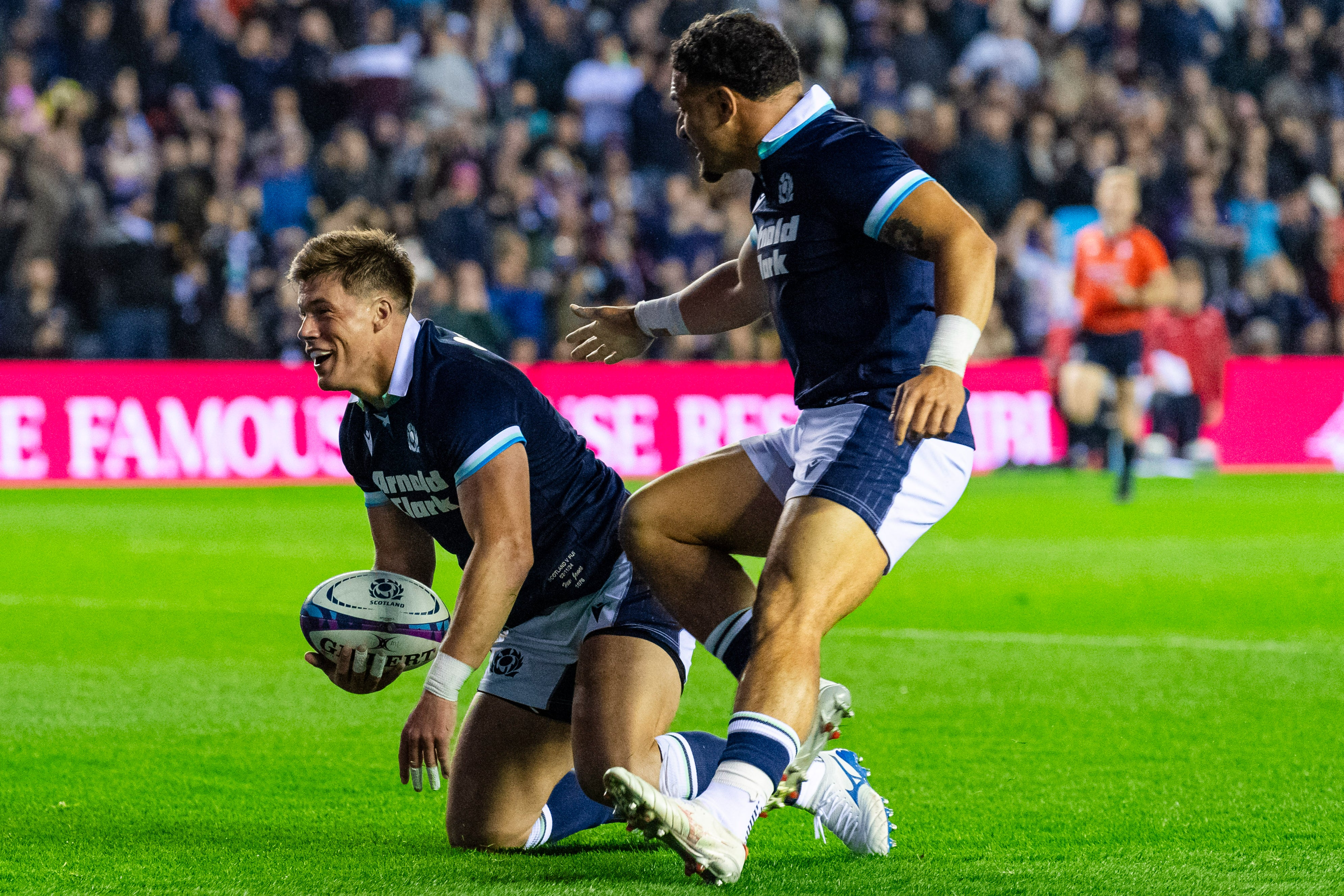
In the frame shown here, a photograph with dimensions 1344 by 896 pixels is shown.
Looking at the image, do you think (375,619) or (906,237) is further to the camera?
(375,619)

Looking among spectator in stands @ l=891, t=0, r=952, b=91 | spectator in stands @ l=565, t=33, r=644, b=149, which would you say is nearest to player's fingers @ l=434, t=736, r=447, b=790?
spectator in stands @ l=565, t=33, r=644, b=149

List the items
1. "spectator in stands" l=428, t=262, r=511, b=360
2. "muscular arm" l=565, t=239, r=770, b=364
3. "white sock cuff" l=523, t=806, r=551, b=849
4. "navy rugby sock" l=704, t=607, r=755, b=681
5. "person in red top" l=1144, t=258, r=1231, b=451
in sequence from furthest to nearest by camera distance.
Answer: "person in red top" l=1144, t=258, r=1231, b=451 → "spectator in stands" l=428, t=262, r=511, b=360 → "muscular arm" l=565, t=239, r=770, b=364 → "white sock cuff" l=523, t=806, r=551, b=849 → "navy rugby sock" l=704, t=607, r=755, b=681

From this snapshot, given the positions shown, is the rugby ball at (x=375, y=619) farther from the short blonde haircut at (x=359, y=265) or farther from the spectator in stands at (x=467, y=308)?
the spectator in stands at (x=467, y=308)

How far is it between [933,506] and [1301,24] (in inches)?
823

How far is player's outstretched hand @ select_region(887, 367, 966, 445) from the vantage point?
397cm

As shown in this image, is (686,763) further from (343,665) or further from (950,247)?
(950,247)

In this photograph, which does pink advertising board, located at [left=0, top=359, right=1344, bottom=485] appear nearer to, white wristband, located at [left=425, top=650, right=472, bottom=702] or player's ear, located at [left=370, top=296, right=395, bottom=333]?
player's ear, located at [left=370, top=296, right=395, bottom=333]

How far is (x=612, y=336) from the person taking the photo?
5.50 meters

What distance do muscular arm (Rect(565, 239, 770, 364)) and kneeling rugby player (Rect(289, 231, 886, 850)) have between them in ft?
1.53

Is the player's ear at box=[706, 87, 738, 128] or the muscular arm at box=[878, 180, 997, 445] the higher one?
the player's ear at box=[706, 87, 738, 128]

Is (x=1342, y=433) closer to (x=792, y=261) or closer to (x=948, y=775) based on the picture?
(x=948, y=775)

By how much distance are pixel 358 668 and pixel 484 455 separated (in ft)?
2.33

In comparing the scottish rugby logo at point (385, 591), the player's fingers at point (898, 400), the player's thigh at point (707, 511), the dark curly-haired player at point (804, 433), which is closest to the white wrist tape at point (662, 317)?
the dark curly-haired player at point (804, 433)

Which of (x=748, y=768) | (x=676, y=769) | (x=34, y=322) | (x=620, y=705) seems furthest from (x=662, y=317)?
(x=34, y=322)
